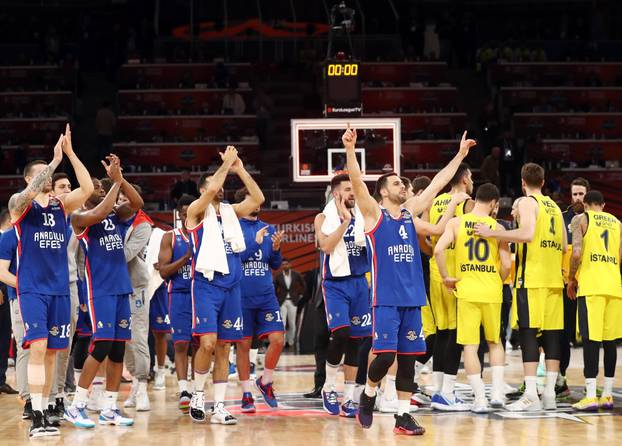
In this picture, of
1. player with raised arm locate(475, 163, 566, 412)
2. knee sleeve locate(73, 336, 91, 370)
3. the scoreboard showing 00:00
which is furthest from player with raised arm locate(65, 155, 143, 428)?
the scoreboard showing 00:00

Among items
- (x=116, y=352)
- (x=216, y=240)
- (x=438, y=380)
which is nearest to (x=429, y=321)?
(x=438, y=380)

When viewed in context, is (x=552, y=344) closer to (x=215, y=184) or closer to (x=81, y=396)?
(x=215, y=184)

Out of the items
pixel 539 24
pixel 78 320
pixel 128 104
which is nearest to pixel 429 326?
pixel 78 320

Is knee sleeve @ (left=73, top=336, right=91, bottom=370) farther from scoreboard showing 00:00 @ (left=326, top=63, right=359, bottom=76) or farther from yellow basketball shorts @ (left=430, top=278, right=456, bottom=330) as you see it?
scoreboard showing 00:00 @ (left=326, top=63, right=359, bottom=76)

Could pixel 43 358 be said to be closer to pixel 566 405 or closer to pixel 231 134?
pixel 566 405

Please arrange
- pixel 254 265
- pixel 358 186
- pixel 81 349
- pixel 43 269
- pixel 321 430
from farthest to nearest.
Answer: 1. pixel 254 265
2. pixel 81 349
3. pixel 321 430
4. pixel 43 269
5. pixel 358 186

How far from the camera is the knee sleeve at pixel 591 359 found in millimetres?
9789

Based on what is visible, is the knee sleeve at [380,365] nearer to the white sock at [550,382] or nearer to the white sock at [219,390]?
the white sock at [219,390]

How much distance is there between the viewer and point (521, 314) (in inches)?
385

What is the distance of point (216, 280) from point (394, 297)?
5.77 ft

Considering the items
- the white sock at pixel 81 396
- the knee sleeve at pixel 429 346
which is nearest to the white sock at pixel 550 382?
the knee sleeve at pixel 429 346

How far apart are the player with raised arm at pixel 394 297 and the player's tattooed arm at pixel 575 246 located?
209 cm

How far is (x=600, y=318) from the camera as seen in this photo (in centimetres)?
990

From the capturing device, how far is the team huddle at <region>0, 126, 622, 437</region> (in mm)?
8672
